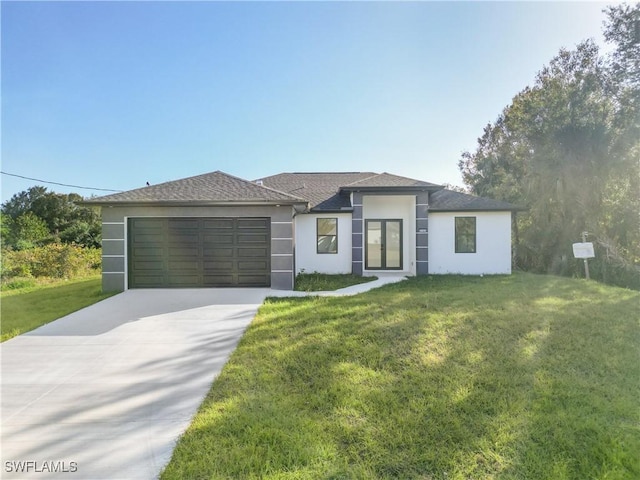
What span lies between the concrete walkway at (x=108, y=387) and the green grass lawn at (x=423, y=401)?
1.17 ft

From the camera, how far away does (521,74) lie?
1656cm

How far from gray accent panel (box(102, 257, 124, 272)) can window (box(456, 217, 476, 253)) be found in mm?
12310

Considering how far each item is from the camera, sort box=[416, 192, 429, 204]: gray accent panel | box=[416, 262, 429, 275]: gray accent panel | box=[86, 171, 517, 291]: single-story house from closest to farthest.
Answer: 1. box=[86, 171, 517, 291]: single-story house
2. box=[416, 192, 429, 204]: gray accent panel
3. box=[416, 262, 429, 275]: gray accent panel

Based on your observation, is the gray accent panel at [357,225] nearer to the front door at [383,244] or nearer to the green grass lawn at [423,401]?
the front door at [383,244]

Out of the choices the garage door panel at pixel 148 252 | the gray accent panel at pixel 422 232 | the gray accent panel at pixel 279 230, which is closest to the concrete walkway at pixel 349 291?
the gray accent panel at pixel 422 232

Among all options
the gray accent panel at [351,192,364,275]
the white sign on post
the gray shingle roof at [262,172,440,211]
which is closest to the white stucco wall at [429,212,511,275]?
the gray shingle roof at [262,172,440,211]

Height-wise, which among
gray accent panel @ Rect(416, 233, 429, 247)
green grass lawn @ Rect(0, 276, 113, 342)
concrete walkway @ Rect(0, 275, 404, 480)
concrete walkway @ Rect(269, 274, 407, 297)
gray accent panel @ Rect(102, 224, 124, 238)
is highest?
gray accent panel @ Rect(102, 224, 124, 238)

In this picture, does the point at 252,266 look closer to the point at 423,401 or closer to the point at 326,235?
the point at 326,235

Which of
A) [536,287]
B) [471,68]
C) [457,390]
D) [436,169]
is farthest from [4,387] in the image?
[436,169]

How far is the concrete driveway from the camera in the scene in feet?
8.25

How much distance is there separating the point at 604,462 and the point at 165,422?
3.93 meters

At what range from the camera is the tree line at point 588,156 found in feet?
46.0

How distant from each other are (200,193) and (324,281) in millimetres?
5077

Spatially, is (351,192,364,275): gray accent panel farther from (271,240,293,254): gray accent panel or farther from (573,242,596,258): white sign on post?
(573,242,596,258): white sign on post
